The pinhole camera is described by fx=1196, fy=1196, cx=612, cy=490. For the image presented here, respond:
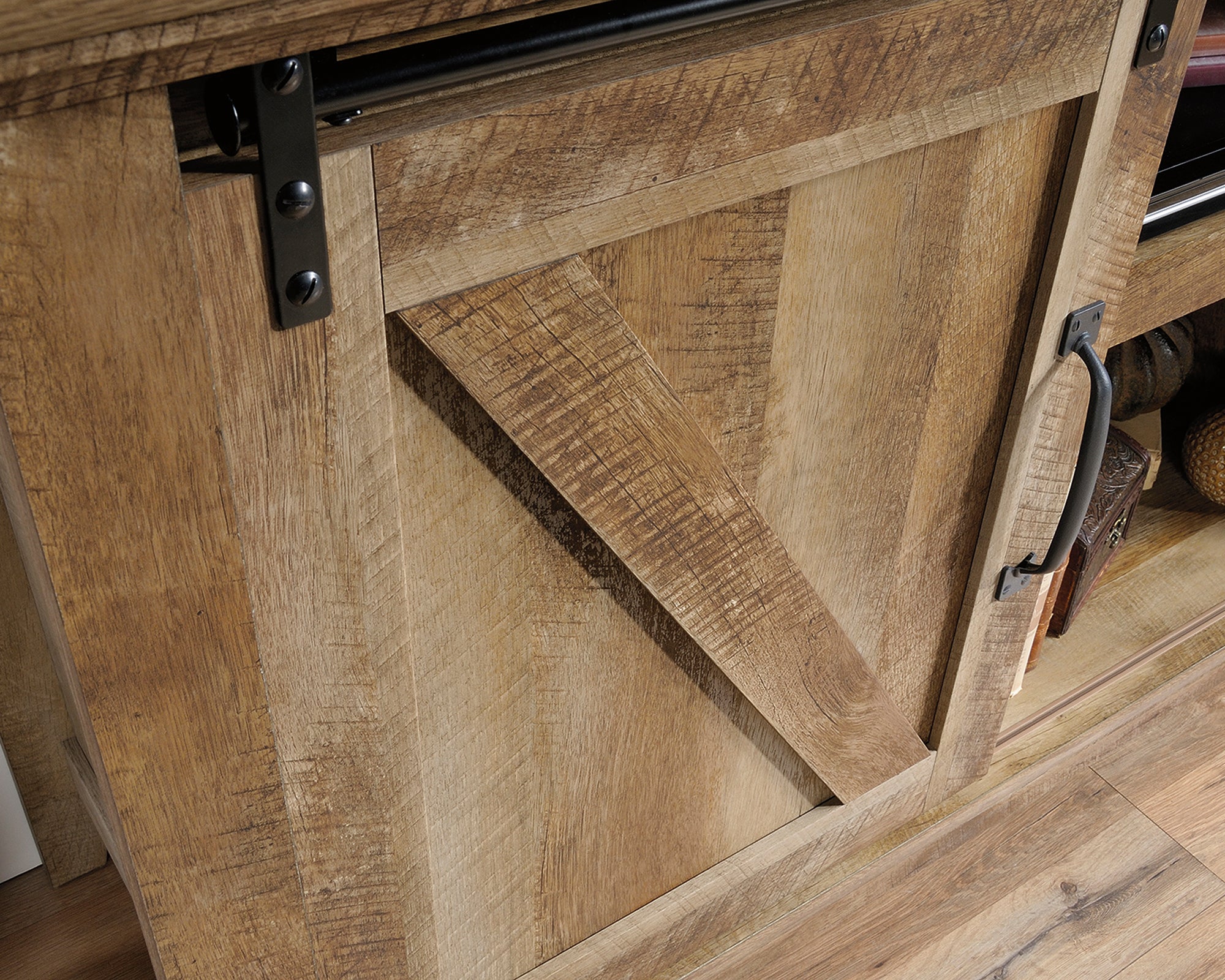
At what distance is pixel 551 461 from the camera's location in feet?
2.19

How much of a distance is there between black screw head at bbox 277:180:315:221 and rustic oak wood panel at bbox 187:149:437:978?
11 mm

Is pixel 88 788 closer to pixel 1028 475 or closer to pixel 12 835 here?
pixel 12 835

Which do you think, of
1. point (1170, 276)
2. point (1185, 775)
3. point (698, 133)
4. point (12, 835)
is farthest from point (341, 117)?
point (1185, 775)

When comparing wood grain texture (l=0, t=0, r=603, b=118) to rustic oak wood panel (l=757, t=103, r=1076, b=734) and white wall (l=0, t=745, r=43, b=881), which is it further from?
white wall (l=0, t=745, r=43, b=881)

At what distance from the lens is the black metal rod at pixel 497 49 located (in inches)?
19.8

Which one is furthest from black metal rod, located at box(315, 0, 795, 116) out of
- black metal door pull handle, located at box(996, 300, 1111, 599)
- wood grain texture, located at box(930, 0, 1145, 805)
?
black metal door pull handle, located at box(996, 300, 1111, 599)

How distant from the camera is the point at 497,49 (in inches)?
20.9

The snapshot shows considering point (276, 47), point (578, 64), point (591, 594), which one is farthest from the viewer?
point (591, 594)

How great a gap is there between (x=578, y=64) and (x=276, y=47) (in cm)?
18

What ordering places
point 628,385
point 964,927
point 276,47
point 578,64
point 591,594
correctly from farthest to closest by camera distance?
point 964,927 → point 591,594 → point 628,385 → point 578,64 → point 276,47

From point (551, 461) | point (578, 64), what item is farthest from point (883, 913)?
point (578, 64)

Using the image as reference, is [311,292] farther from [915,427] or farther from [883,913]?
[883,913]

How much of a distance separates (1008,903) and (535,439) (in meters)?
0.85

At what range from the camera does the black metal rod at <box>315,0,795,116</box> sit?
1.65 ft
